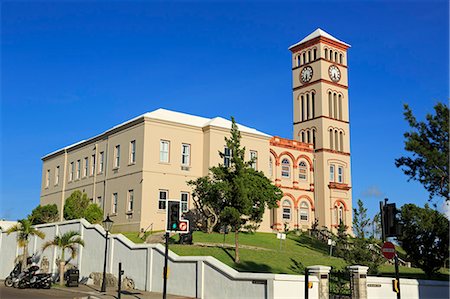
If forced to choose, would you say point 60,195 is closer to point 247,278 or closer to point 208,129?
point 208,129

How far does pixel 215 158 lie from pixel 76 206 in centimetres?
1153

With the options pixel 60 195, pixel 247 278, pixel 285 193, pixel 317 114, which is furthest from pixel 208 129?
pixel 247 278

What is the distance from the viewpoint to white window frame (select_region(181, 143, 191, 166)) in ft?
138

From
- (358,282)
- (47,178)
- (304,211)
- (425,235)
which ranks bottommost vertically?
(358,282)

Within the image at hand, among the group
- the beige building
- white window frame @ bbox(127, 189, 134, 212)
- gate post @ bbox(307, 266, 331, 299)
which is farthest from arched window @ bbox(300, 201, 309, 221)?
gate post @ bbox(307, 266, 331, 299)

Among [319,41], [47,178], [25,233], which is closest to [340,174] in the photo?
[319,41]

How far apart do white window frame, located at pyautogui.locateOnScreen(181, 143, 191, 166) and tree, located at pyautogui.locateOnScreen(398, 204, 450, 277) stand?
18443 millimetres

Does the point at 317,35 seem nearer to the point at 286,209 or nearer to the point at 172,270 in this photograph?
the point at 286,209

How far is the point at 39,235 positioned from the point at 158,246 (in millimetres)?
14924

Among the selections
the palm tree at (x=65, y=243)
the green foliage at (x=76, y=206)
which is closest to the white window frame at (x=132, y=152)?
the green foliage at (x=76, y=206)

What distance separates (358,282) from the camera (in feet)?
64.1

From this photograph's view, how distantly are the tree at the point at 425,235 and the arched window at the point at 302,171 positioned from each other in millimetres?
21326

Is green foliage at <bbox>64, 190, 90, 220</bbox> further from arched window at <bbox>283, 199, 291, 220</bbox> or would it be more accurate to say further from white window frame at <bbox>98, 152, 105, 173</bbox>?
arched window at <bbox>283, 199, 291, 220</bbox>

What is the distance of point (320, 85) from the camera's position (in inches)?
2073
